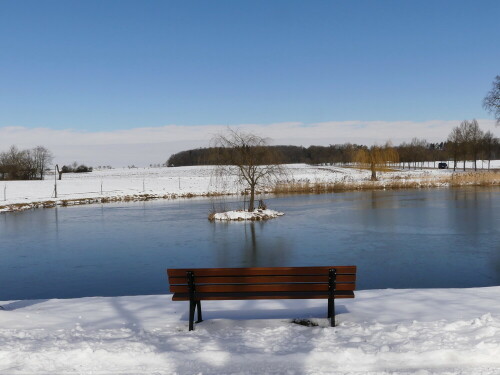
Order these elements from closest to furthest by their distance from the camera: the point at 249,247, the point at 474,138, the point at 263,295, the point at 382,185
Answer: the point at 263,295
the point at 249,247
the point at 382,185
the point at 474,138

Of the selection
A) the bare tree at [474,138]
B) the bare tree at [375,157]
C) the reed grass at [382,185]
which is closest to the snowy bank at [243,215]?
the reed grass at [382,185]

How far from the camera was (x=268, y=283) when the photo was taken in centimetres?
645

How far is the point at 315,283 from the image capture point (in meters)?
6.43

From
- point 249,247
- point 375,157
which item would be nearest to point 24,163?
point 375,157

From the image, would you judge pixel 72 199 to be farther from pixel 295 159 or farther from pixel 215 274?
pixel 295 159

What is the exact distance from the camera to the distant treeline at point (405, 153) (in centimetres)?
7175

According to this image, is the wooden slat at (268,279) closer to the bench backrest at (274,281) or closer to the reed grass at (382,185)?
the bench backrest at (274,281)

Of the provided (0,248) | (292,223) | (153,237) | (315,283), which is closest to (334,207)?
(292,223)

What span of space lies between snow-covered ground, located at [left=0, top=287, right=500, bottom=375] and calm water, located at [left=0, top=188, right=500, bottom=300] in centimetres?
300

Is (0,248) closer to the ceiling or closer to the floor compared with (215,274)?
closer to the floor

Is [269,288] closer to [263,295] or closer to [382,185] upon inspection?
[263,295]

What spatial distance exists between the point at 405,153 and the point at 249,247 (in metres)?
95.1

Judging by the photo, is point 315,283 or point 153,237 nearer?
point 315,283

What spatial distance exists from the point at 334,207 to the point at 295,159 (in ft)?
466
